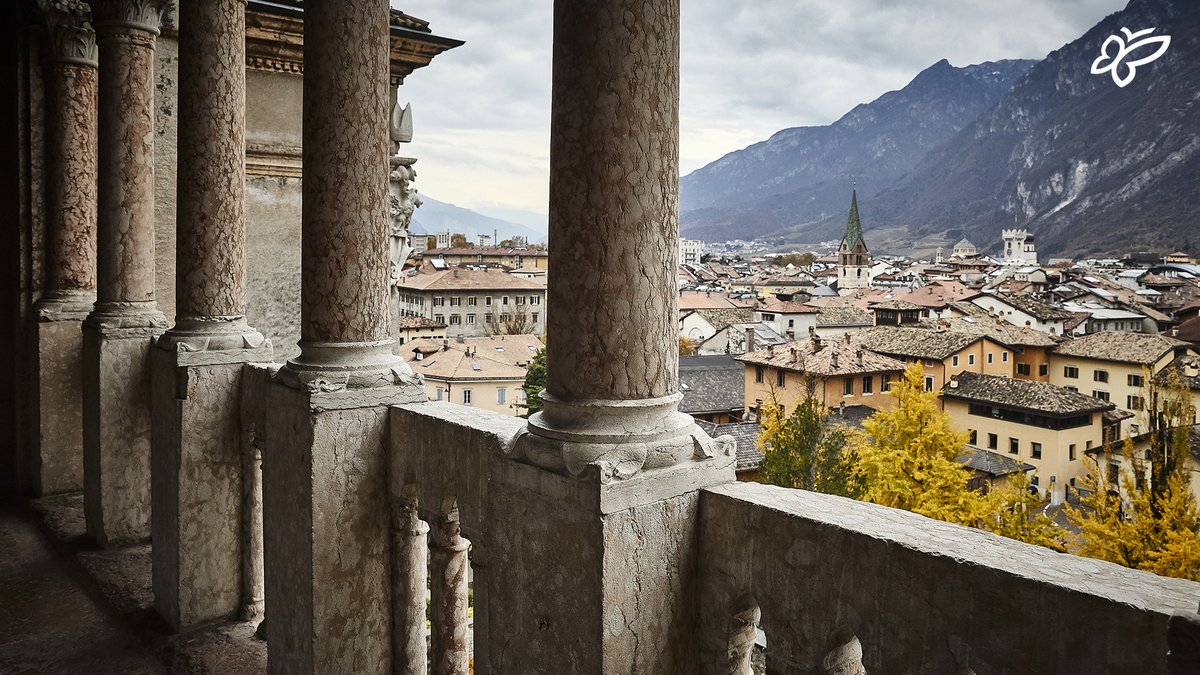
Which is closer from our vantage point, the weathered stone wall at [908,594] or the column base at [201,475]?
the weathered stone wall at [908,594]

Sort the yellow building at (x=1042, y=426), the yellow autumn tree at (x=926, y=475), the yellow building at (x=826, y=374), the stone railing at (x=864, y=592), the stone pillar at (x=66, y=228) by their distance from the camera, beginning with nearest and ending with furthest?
the stone railing at (x=864, y=592), the stone pillar at (x=66, y=228), the yellow autumn tree at (x=926, y=475), the yellow building at (x=1042, y=426), the yellow building at (x=826, y=374)

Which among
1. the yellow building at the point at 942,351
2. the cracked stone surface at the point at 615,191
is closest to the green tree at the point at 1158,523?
the yellow building at the point at 942,351

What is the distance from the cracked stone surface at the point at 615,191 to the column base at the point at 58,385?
25.0ft

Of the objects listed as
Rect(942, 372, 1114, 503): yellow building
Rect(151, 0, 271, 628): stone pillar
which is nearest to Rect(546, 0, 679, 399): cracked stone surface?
Rect(151, 0, 271, 628): stone pillar

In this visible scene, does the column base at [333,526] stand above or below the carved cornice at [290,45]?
below

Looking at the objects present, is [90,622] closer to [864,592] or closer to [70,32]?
[70,32]

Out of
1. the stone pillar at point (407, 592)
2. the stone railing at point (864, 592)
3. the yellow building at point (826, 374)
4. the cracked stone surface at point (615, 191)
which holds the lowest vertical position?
the yellow building at point (826, 374)

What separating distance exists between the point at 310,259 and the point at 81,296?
18.7ft

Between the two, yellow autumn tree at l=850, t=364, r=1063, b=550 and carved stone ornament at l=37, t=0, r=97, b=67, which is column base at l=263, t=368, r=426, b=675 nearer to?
carved stone ornament at l=37, t=0, r=97, b=67

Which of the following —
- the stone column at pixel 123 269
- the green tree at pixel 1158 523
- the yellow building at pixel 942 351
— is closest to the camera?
the stone column at pixel 123 269

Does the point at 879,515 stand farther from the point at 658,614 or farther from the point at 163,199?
the point at 163,199

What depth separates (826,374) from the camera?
43062mm

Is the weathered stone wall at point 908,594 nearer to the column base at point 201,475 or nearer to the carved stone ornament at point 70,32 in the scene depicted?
the column base at point 201,475

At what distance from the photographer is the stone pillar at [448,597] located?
466cm
